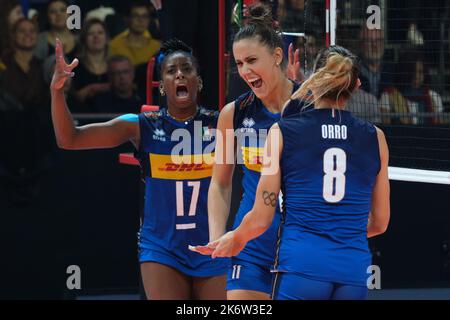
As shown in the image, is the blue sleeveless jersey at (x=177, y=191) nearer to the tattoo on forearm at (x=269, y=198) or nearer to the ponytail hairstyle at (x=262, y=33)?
the ponytail hairstyle at (x=262, y=33)

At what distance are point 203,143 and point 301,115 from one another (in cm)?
157

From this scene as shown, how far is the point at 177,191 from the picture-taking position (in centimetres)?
571

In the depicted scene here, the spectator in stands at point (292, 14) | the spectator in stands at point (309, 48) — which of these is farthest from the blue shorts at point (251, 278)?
the spectator in stands at point (292, 14)

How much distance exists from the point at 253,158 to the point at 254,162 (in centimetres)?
2

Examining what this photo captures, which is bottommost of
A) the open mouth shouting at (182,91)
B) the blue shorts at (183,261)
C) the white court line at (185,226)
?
the blue shorts at (183,261)

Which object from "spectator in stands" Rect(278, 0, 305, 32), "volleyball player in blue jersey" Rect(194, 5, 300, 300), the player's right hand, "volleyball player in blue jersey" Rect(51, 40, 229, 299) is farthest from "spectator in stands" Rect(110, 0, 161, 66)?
"volleyball player in blue jersey" Rect(194, 5, 300, 300)

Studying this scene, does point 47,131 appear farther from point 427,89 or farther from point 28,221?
point 427,89

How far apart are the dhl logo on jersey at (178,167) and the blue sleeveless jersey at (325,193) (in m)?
1.49

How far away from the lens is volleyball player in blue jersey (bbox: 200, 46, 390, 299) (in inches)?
168

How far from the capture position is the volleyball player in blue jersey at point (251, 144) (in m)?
5.01

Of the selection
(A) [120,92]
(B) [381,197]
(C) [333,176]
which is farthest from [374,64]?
(C) [333,176]

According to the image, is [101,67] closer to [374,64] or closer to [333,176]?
[374,64]
